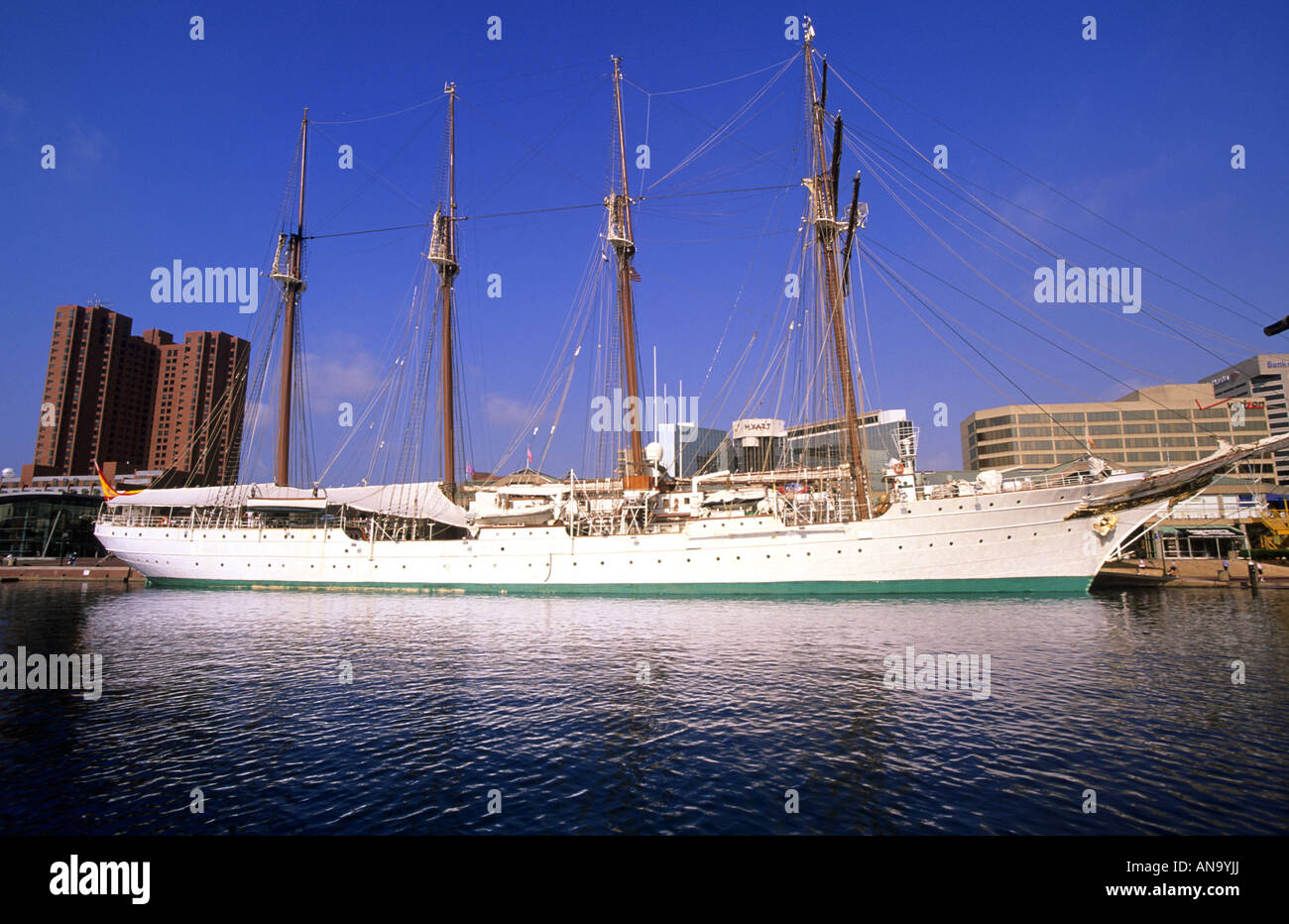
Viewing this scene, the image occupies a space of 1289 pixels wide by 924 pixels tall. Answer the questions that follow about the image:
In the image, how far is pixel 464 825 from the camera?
7.32 m

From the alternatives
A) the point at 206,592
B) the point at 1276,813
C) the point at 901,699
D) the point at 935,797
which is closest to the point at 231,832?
the point at 935,797

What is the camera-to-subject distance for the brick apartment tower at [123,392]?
339ft

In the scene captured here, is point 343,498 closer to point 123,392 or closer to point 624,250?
point 624,250

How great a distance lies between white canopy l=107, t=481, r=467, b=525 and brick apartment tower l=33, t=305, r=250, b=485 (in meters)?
55.0

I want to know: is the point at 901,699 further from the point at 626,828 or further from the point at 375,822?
the point at 375,822

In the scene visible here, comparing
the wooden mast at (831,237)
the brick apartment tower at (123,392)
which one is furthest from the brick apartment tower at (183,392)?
the wooden mast at (831,237)

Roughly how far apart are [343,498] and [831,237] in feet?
119

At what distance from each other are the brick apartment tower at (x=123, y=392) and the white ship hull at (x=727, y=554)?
203 feet

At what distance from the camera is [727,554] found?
3262 cm

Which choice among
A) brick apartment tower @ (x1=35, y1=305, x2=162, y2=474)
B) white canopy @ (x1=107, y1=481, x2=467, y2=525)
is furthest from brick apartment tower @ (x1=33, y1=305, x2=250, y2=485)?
white canopy @ (x1=107, y1=481, x2=467, y2=525)

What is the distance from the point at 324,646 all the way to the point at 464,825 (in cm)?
1464

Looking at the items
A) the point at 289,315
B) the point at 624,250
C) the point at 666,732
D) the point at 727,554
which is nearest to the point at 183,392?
the point at 289,315

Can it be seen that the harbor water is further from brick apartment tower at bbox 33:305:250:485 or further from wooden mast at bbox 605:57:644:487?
brick apartment tower at bbox 33:305:250:485

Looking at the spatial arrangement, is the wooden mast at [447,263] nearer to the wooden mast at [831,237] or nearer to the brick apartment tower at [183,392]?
the wooden mast at [831,237]
